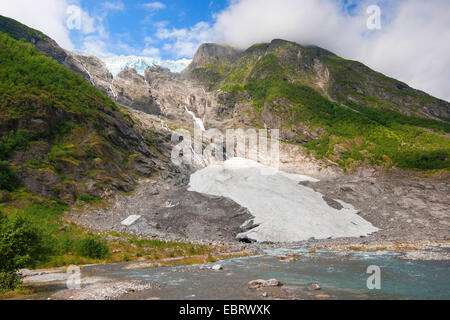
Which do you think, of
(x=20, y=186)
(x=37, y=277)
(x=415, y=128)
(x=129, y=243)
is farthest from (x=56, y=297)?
(x=415, y=128)

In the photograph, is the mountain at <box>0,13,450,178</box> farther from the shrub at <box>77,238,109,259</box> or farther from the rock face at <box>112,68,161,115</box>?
the shrub at <box>77,238,109,259</box>

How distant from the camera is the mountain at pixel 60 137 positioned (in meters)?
49.8

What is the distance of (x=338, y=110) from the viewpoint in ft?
441

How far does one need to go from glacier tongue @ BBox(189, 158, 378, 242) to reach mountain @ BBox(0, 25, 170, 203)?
2041cm

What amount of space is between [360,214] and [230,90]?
117m

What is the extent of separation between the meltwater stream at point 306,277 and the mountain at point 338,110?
7529cm

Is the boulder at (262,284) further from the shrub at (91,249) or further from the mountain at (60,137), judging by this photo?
the mountain at (60,137)

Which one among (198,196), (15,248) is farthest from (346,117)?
(15,248)

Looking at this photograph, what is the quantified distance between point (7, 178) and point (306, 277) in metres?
48.9

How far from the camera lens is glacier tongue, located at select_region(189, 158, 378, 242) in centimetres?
4506

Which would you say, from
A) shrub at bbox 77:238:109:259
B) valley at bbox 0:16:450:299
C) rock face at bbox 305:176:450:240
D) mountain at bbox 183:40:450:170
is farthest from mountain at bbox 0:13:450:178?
shrub at bbox 77:238:109:259

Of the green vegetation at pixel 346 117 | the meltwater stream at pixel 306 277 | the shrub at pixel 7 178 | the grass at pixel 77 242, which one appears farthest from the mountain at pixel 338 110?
the shrub at pixel 7 178

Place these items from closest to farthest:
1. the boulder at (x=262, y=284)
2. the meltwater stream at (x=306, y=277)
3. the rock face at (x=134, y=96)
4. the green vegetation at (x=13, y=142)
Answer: the meltwater stream at (x=306, y=277) → the boulder at (x=262, y=284) → the green vegetation at (x=13, y=142) → the rock face at (x=134, y=96)

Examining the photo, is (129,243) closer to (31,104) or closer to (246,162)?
(31,104)
